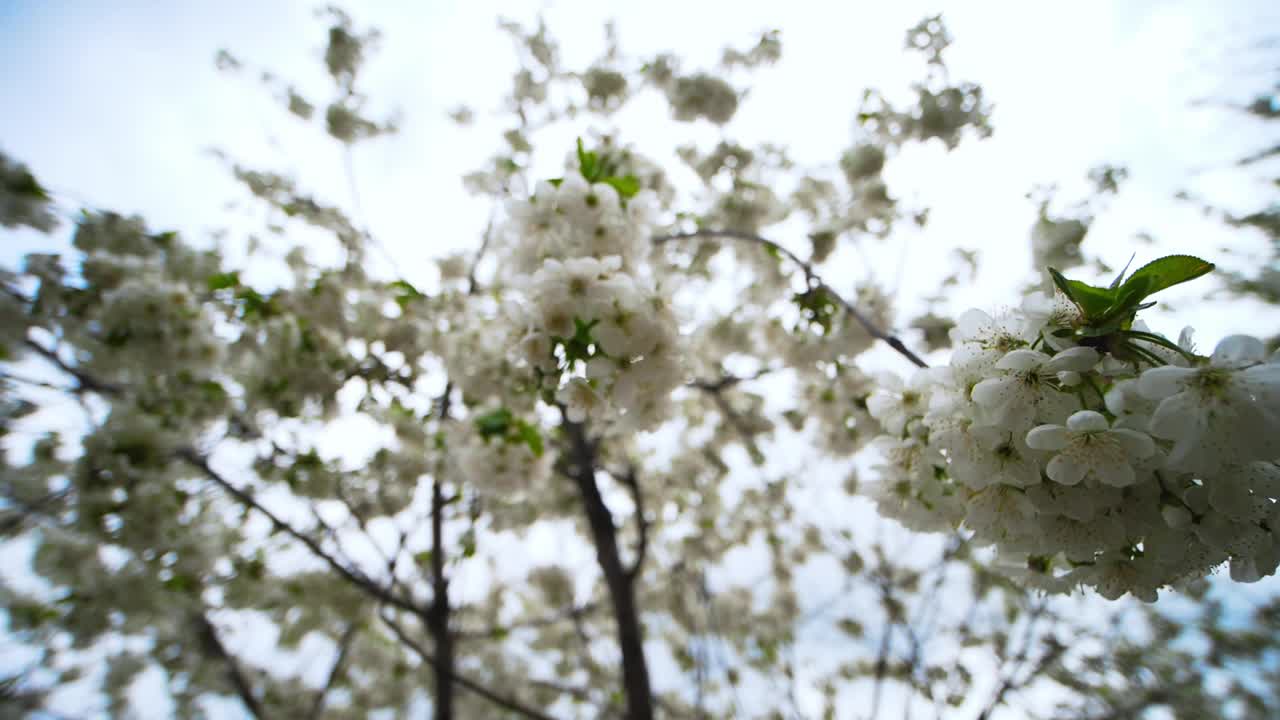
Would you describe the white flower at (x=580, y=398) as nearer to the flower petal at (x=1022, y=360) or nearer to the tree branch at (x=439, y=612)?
the flower petal at (x=1022, y=360)

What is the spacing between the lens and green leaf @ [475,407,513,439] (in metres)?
2.50

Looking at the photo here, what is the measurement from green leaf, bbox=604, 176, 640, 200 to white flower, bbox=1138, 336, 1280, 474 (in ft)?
4.46

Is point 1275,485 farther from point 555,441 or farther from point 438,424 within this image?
point 438,424

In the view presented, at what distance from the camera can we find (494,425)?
8.19 feet

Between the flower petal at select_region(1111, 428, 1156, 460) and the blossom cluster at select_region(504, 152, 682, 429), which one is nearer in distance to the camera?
the flower petal at select_region(1111, 428, 1156, 460)

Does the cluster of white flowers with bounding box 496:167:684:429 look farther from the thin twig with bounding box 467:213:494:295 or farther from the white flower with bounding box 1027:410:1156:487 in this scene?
the thin twig with bounding box 467:213:494:295

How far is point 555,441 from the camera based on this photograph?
323cm

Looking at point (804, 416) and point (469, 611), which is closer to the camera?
point (804, 416)

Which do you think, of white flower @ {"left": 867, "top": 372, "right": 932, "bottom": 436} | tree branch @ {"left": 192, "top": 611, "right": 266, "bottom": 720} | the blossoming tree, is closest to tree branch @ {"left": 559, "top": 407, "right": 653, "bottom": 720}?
the blossoming tree

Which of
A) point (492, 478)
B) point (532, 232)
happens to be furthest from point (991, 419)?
point (492, 478)

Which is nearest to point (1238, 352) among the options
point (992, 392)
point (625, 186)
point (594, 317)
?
point (992, 392)

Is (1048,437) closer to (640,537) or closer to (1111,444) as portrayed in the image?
(1111,444)

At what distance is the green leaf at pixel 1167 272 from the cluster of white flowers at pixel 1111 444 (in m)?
0.07

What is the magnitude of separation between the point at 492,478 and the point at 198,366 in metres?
1.69
